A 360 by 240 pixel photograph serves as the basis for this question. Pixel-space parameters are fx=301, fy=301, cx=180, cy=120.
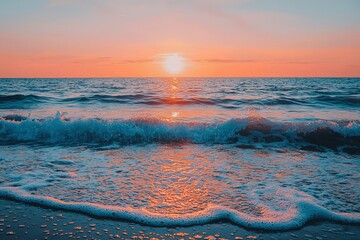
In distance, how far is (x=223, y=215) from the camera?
3.44 m

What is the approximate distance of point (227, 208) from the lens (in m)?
3.61

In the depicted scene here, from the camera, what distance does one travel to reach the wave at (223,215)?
130 inches

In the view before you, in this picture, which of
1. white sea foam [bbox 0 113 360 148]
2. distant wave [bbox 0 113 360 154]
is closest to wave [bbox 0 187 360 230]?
distant wave [bbox 0 113 360 154]

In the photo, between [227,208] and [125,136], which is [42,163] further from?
[227,208]

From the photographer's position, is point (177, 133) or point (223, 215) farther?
point (177, 133)

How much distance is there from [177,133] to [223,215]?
5245 mm

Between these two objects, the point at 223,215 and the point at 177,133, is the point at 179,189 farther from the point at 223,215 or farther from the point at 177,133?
the point at 177,133

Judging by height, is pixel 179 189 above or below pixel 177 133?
below

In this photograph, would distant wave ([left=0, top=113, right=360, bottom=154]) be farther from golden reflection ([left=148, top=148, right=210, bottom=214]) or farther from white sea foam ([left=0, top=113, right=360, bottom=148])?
golden reflection ([left=148, top=148, right=210, bottom=214])

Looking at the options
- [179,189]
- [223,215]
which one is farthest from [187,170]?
[223,215]

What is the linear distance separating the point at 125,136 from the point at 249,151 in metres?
3.53

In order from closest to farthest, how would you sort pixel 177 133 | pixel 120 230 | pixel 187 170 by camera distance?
1. pixel 120 230
2. pixel 187 170
3. pixel 177 133

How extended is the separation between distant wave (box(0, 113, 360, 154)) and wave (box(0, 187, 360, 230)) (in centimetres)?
423

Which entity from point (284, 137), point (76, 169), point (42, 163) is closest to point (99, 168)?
point (76, 169)
